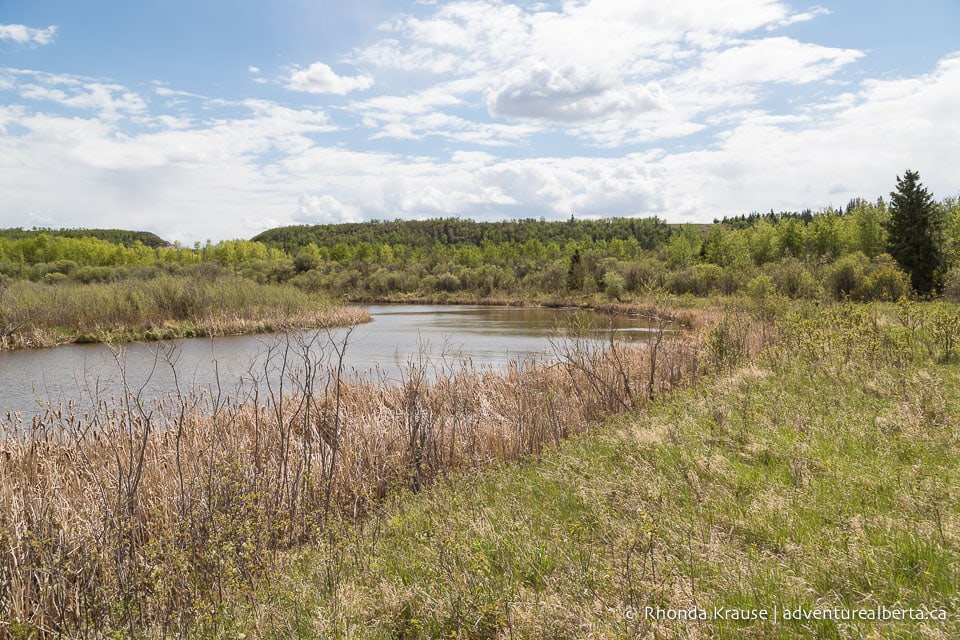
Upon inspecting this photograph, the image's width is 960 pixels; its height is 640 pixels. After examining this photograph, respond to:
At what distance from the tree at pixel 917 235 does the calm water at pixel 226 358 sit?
18061mm

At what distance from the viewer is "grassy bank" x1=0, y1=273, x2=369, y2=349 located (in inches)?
1094

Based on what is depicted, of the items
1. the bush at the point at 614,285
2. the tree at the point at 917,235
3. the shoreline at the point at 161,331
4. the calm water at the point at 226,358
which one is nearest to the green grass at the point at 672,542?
the calm water at the point at 226,358

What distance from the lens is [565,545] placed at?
4.39m

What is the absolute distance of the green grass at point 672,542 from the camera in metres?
3.37

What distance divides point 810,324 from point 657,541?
1095 cm

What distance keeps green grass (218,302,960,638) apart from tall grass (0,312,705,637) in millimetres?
722

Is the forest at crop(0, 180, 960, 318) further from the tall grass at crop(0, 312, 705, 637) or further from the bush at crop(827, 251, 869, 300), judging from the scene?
the tall grass at crop(0, 312, 705, 637)

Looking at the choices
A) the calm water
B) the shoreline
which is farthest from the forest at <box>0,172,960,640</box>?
the shoreline

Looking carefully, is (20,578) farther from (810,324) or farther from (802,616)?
(810,324)

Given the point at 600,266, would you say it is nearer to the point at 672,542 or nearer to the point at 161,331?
the point at 161,331

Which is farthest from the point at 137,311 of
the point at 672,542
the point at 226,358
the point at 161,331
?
the point at 672,542

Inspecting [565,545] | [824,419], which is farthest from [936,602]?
[824,419]

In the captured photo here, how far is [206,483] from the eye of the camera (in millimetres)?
5711

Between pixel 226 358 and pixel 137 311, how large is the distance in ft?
55.2
